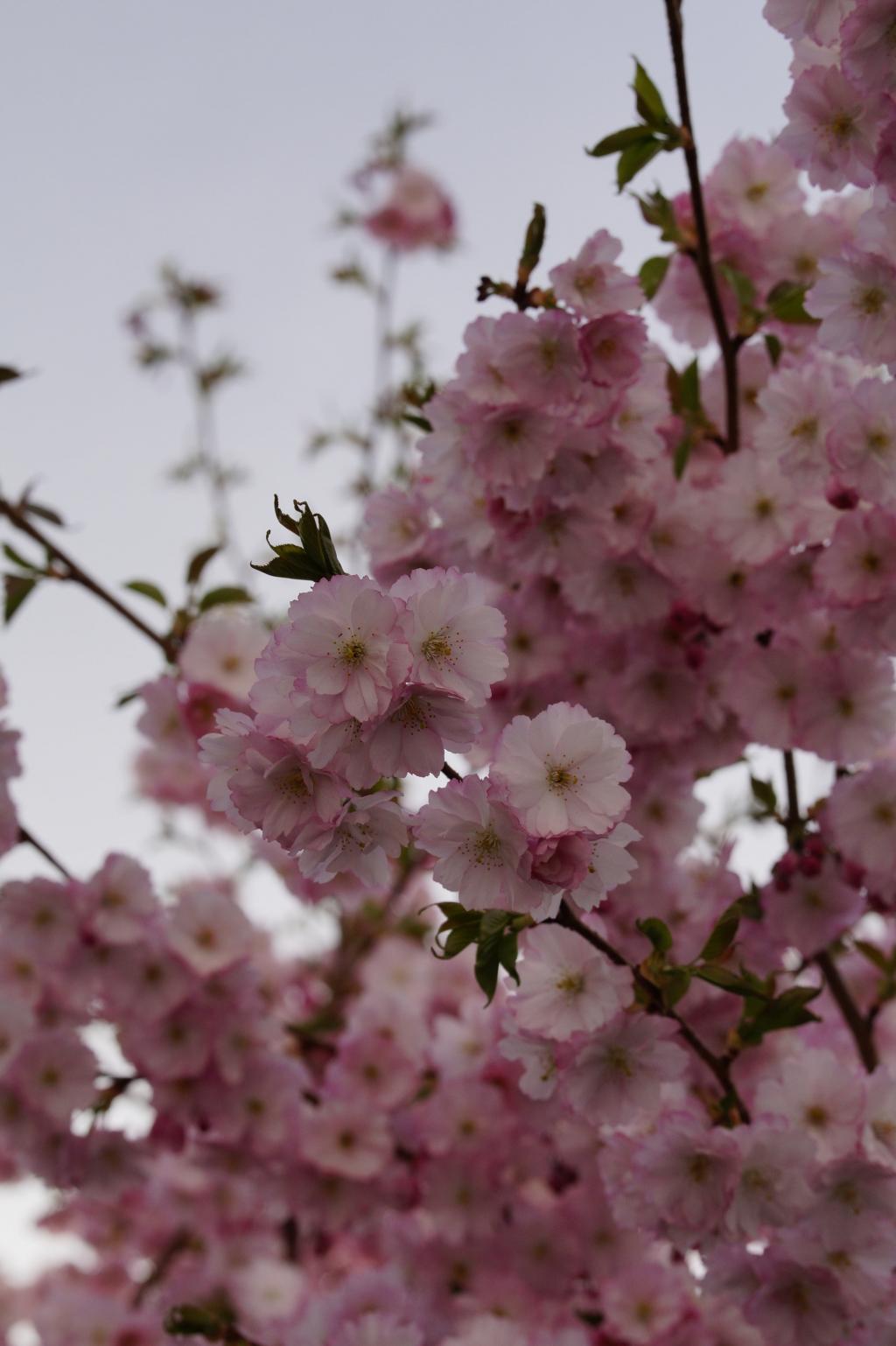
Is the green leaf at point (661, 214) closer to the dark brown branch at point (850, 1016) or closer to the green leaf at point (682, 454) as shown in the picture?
the green leaf at point (682, 454)

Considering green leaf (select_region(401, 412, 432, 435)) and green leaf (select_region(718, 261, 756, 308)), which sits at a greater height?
green leaf (select_region(718, 261, 756, 308))

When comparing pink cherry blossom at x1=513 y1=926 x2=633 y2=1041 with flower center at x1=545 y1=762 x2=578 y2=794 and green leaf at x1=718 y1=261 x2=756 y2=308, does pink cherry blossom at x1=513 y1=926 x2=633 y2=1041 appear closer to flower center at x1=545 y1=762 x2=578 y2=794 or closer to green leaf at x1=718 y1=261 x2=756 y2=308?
flower center at x1=545 y1=762 x2=578 y2=794

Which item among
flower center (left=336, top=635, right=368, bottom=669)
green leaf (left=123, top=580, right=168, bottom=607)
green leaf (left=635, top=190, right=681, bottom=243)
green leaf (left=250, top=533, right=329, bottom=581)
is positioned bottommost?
flower center (left=336, top=635, right=368, bottom=669)

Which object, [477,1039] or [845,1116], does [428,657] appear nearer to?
[845,1116]

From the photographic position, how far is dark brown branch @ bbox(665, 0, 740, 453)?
66.4 inches

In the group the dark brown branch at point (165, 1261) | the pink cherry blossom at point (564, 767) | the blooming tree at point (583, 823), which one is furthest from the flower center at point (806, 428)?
the dark brown branch at point (165, 1261)

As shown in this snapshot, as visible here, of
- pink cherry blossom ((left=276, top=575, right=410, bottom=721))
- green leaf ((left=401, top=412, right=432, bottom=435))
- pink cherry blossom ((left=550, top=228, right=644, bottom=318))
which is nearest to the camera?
pink cherry blossom ((left=276, top=575, right=410, bottom=721))

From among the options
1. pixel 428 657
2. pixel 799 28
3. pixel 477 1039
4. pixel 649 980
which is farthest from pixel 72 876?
pixel 799 28

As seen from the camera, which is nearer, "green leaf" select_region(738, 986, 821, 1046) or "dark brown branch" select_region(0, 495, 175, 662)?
"green leaf" select_region(738, 986, 821, 1046)

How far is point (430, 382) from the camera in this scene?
2002 mm

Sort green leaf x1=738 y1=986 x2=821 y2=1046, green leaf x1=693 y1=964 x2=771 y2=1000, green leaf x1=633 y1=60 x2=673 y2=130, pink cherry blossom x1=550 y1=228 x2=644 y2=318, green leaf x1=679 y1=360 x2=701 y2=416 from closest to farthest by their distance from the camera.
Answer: green leaf x1=693 y1=964 x2=771 y2=1000
green leaf x1=738 y1=986 x2=821 y2=1046
pink cherry blossom x1=550 y1=228 x2=644 y2=318
green leaf x1=633 y1=60 x2=673 y2=130
green leaf x1=679 y1=360 x2=701 y2=416

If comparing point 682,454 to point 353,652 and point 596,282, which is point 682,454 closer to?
point 596,282

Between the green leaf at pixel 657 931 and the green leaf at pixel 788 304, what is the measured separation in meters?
1.15

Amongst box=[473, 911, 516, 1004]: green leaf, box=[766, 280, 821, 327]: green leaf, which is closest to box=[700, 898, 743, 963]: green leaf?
box=[473, 911, 516, 1004]: green leaf
